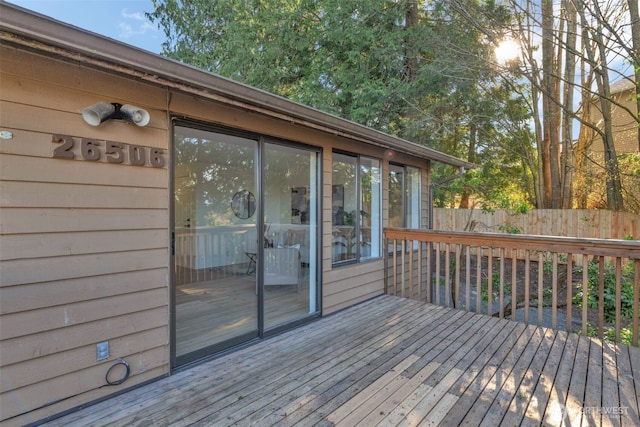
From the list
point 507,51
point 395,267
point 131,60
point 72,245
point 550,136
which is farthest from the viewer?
→ point 550,136

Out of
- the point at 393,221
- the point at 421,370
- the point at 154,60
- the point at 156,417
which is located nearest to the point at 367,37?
the point at 393,221

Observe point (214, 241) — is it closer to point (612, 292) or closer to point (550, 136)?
point (612, 292)

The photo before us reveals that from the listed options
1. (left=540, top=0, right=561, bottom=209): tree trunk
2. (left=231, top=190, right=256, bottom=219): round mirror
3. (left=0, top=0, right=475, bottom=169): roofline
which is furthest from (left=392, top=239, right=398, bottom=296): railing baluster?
(left=540, top=0, right=561, bottom=209): tree trunk

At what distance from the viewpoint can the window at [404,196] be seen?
16.9ft

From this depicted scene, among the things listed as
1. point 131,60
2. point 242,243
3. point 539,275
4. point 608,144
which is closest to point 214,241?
point 242,243

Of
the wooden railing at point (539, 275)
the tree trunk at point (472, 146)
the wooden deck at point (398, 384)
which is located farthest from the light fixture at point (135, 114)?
the tree trunk at point (472, 146)

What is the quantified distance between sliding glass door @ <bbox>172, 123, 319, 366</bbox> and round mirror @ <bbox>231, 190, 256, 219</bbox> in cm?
1

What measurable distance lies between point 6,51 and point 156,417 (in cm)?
225

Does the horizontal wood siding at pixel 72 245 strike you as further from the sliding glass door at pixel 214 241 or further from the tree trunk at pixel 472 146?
the tree trunk at pixel 472 146

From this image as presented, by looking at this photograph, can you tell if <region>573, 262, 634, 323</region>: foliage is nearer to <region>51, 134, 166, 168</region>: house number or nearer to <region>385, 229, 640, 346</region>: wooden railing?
<region>385, 229, 640, 346</region>: wooden railing

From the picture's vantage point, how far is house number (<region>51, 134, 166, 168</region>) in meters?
1.99

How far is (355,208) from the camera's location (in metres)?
4.38

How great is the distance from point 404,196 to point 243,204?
2.81 meters

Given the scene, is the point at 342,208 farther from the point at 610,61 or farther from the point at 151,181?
the point at 610,61
